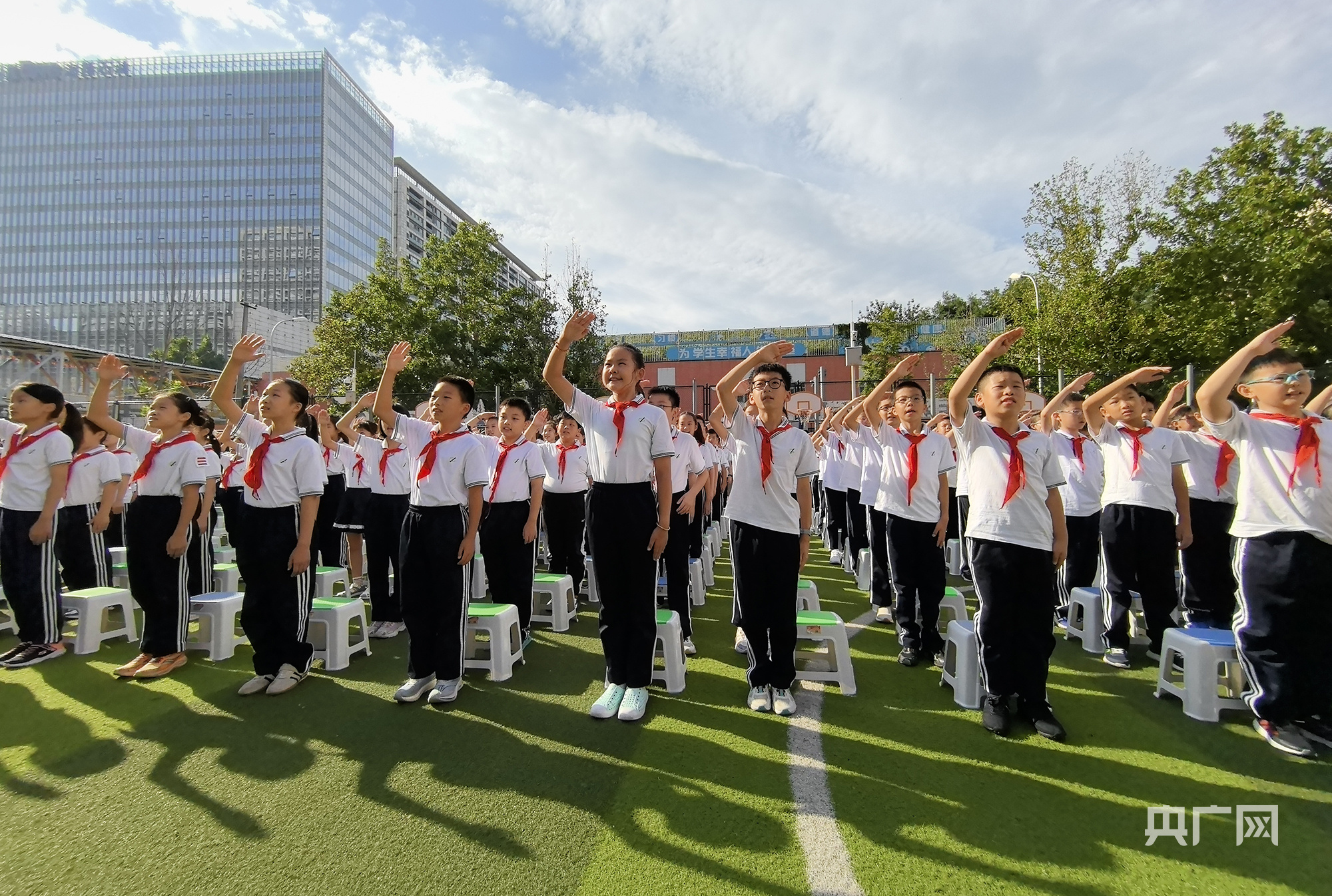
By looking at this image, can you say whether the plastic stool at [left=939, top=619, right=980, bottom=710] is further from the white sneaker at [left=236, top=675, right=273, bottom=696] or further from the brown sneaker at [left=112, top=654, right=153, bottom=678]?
the brown sneaker at [left=112, top=654, right=153, bottom=678]

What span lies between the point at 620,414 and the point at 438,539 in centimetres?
147

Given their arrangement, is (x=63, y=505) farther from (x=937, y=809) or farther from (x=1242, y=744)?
A: (x=1242, y=744)

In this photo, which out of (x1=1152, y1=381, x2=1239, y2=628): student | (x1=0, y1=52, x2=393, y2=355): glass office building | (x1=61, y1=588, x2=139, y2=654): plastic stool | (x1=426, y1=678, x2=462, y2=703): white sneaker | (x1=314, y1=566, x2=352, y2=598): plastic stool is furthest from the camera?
(x1=0, y1=52, x2=393, y2=355): glass office building

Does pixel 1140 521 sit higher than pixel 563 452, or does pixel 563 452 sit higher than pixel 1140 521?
pixel 563 452

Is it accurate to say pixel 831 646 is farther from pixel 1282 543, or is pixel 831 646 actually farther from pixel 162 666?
pixel 162 666

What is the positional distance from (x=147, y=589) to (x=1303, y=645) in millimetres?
7362

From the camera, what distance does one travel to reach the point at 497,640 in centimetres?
450

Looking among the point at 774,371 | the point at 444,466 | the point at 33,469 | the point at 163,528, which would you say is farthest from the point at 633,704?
the point at 33,469

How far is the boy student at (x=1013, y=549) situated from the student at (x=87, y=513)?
697 centimetres

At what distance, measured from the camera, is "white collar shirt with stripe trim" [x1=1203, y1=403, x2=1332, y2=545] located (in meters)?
3.30

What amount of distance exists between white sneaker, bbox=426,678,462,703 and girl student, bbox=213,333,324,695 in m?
1.07

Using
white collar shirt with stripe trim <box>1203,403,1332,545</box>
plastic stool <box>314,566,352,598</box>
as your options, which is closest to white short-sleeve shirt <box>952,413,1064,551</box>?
white collar shirt with stripe trim <box>1203,403,1332,545</box>

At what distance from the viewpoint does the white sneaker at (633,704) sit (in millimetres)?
3732

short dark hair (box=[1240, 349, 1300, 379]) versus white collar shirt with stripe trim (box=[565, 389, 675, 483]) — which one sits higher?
short dark hair (box=[1240, 349, 1300, 379])
